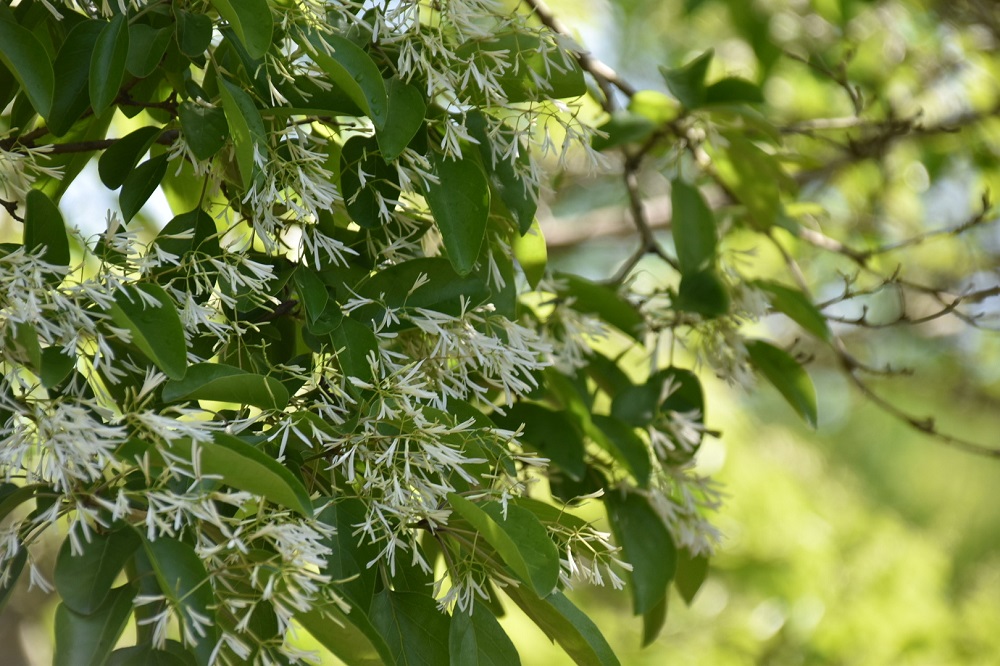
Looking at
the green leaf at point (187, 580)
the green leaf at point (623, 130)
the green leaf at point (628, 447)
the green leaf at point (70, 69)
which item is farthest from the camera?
the green leaf at point (623, 130)

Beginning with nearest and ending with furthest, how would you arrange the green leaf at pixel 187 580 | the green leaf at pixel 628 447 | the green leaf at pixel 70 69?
the green leaf at pixel 187 580 < the green leaf at pixel 70 69 < the green leaf at pixel 628 447

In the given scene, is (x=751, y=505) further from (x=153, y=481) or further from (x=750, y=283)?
(x=153, y=481)

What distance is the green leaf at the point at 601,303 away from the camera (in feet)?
2.07

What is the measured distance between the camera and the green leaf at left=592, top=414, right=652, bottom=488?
0.56m

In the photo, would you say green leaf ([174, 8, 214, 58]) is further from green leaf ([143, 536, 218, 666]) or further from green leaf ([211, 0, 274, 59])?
green leaf ([143, 536, 218, 666])

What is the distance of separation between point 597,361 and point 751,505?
1.64 metres

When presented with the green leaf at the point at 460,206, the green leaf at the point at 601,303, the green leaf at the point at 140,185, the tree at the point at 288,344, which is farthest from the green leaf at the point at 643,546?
the green leaf at the point at 140,185

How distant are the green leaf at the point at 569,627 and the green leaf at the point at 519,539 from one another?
0.08 ft

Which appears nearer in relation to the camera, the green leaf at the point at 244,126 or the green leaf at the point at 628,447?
the green leaf at the point at 244,126

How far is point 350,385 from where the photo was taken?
0.42 m

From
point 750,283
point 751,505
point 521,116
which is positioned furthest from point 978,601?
point 521,116

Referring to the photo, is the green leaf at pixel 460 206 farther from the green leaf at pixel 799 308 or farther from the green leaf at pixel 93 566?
the green leaf at pixel 799 308

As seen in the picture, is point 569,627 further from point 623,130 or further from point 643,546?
point 623,130

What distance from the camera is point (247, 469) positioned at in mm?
337
